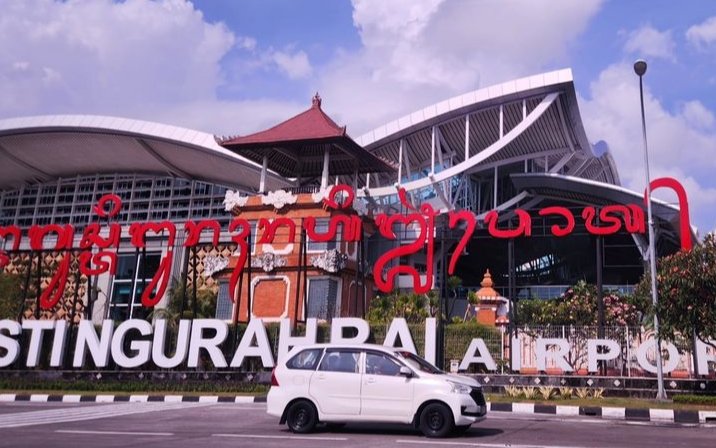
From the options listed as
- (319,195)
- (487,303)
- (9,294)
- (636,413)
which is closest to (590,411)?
(636,413)

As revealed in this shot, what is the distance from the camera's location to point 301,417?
1123 centimetres

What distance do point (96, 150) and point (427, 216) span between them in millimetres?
35888

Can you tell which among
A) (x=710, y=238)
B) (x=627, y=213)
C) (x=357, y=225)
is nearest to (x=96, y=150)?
(x=357, y=225)

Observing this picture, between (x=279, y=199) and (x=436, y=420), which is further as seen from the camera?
(x=279, y=199)

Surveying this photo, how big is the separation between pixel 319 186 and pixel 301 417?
92.9ft

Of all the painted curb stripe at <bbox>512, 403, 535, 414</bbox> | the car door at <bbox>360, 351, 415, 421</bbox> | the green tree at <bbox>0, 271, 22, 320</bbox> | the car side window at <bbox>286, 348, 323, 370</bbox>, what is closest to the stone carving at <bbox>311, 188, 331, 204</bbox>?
the green tree at <bbox>0, 271, 22, 320</bbox>

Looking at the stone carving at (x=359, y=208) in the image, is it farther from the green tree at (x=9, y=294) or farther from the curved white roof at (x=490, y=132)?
the green tree at (x=9, y=294)

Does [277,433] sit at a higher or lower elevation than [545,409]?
lower

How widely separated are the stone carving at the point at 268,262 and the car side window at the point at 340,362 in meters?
24.2

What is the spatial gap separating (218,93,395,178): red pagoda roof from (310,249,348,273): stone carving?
6454 mm

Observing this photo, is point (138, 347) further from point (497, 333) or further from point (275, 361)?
point (497, 333)

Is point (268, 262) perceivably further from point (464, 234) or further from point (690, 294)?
point (690, 294)

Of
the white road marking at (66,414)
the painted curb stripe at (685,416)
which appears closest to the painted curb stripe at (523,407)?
the painted curb stripe at (685,416)

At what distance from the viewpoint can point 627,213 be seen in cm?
2477
